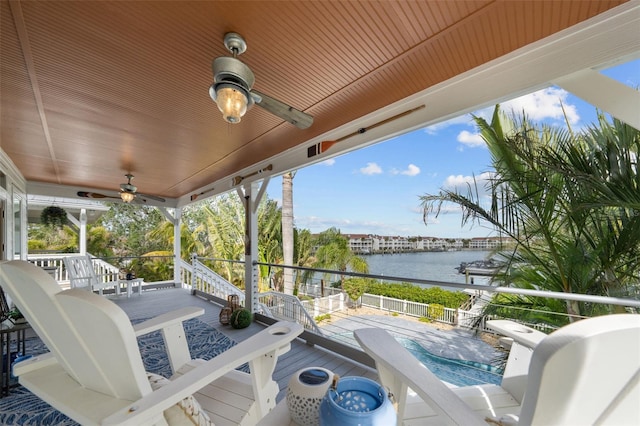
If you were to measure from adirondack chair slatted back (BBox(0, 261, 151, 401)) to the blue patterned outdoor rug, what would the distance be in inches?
59.0

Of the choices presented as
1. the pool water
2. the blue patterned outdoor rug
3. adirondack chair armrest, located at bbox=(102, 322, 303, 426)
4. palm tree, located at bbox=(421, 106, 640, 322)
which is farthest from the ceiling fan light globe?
the pool water

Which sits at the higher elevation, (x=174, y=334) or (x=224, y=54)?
(x=224, y=54)

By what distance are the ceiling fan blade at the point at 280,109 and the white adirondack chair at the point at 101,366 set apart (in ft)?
4.05

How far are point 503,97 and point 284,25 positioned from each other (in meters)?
1.47

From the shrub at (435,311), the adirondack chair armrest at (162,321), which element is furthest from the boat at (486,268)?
the shrub at (435,311)

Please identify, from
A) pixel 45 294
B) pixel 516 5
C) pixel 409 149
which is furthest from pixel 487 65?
pixel 409 149

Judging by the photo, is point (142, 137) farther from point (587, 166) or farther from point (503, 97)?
point (587, 166)

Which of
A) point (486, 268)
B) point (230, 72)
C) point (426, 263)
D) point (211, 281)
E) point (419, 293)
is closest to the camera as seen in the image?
point (230, 72)

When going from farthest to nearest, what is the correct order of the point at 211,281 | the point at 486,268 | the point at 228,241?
the point at 228,241
the point at 211,281
the point at 486,268

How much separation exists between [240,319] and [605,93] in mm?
4272

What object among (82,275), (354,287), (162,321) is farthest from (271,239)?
(162,321)

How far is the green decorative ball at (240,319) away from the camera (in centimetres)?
392

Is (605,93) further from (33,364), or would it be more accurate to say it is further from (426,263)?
(426,263)

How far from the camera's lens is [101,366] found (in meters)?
0.96
